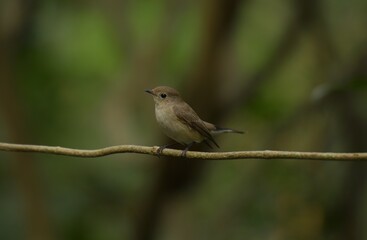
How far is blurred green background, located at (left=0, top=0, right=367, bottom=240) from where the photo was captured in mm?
5008

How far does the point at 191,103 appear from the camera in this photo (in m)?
4.84

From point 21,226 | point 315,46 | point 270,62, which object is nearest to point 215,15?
point 270,62

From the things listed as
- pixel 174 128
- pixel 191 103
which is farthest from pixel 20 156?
pixel 174 128

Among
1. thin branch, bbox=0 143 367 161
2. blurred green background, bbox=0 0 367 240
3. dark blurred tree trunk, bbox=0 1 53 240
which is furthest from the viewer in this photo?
blurred green background, bbox=0 0 367 240

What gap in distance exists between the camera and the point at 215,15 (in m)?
4.78

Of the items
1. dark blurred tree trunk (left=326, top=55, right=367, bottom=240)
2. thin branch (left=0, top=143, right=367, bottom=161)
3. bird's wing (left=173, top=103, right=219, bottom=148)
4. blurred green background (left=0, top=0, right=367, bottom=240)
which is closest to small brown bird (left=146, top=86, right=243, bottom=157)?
bird's wing (left=173, top=103, right=219, bottom=148)

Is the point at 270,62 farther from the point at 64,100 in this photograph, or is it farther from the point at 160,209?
the point at 64,100

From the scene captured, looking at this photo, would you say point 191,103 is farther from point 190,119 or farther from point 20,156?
point 20,156

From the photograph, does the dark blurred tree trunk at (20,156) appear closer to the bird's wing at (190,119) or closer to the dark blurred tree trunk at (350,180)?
the bird's wing at (190,119)

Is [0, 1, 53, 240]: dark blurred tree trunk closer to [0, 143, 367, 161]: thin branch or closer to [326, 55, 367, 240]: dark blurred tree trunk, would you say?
[326, 55, 367, 240]: dark blurred tree trunk

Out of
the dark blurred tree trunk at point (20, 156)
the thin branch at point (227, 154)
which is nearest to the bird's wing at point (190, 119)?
the thin branch at point (227, 154)

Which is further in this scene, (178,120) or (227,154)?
(178,120)

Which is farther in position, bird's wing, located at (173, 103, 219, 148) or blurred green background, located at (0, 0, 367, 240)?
blurred green background, located at (0, 0, 367, 240)

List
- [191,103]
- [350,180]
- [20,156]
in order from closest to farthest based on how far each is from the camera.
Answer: [191,103]
[20,156]
[350,180]
